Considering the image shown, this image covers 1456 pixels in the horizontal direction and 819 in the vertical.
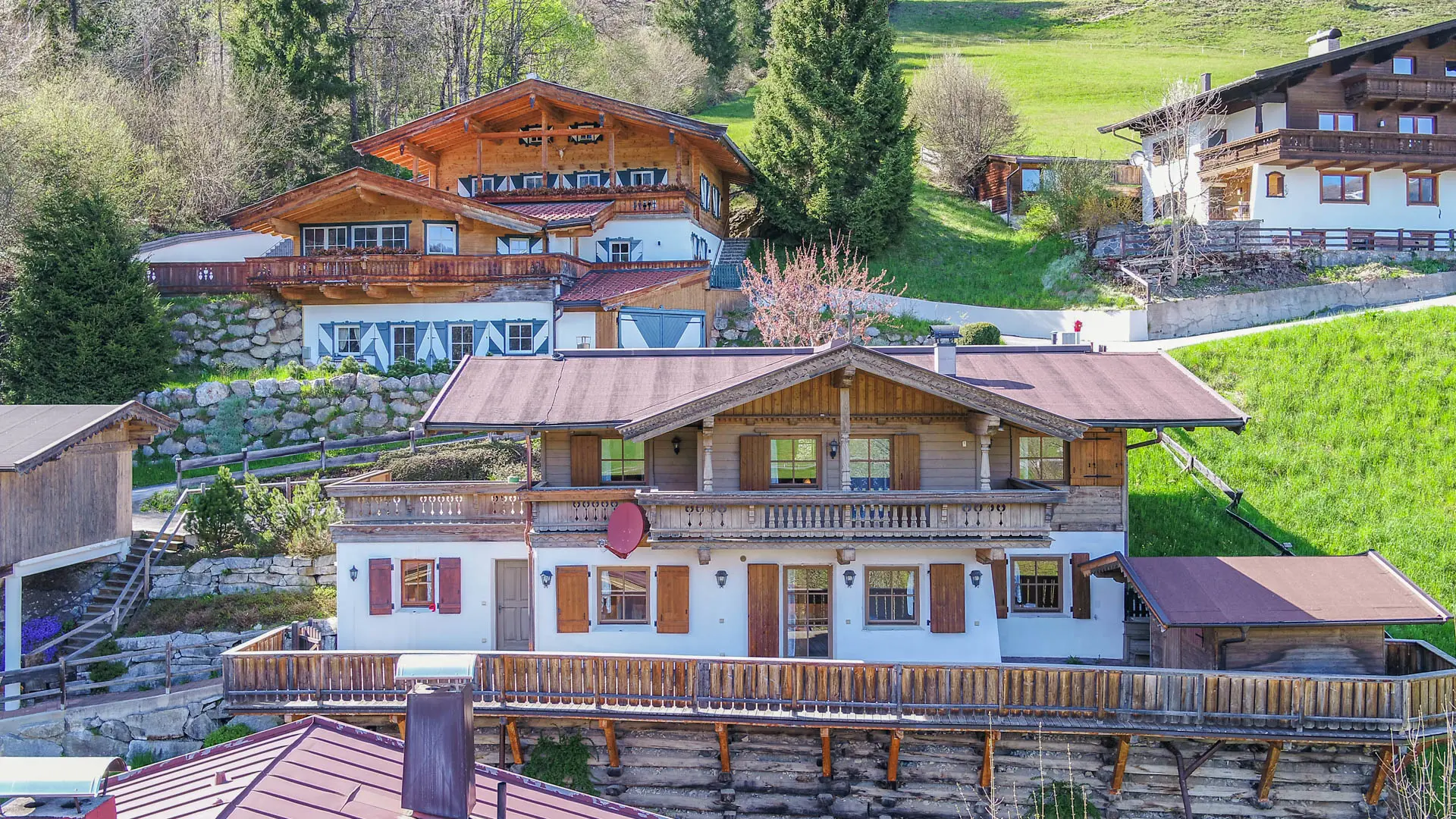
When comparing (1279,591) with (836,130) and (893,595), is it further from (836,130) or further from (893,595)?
(836,130)

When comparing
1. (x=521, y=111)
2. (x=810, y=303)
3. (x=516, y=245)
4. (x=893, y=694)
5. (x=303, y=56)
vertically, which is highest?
(x=303, y=56)

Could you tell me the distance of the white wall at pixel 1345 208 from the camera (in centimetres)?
4259

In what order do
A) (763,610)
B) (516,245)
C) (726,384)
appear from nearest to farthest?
(726,384) < (763,610) < (516,245)

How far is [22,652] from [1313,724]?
24.3 m

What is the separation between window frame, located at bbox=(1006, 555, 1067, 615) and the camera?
20.8 metres

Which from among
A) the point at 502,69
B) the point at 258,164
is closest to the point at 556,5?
the point at 502,69

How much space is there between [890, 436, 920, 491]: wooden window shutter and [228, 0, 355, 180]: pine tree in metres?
35.8

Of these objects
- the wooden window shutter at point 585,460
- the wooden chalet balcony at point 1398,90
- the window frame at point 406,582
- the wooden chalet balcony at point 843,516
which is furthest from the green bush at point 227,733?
the wooden chalet balcony at point 1398,90

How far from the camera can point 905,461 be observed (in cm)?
2053

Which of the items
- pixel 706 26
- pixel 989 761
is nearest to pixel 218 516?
pixel 989 761

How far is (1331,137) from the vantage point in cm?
4138

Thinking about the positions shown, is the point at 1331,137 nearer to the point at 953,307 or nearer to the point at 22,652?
the point at 953,307

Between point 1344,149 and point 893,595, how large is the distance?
109 feet

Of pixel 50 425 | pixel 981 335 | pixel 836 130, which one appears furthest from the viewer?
pixel 836 130
